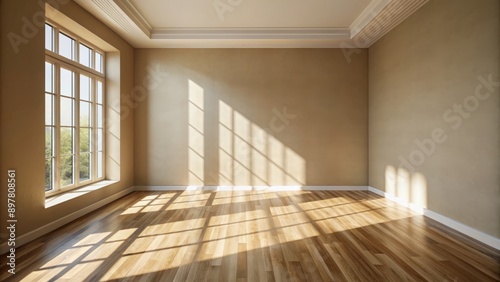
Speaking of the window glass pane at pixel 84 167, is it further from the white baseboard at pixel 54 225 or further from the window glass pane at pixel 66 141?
the white baseboard at pixel 54 225

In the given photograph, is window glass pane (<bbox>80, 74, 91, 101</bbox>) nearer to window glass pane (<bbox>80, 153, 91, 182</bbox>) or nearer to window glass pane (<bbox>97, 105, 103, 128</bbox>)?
window glass pane (<bbox>97, 105, 103, 128</bbox>)

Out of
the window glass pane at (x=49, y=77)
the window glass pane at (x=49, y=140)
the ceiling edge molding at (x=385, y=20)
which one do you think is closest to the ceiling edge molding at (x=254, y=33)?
the ceiling edge molding at (x=385, y=20)

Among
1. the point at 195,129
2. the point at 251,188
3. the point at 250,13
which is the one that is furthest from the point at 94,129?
the point at 250,13

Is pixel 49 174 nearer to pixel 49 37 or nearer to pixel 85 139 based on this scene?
pixel 85 139

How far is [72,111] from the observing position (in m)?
4.62

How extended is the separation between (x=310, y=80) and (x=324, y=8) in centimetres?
180

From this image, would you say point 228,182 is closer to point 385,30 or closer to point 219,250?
point 219,250

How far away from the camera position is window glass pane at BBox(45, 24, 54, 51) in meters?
3.98

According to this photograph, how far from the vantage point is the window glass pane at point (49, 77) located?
13.0 feet

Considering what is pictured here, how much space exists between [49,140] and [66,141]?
436mm

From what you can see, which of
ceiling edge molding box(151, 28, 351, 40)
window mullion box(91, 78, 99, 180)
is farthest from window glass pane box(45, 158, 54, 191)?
ceiling edge molding box(151, 28, 351, 40)

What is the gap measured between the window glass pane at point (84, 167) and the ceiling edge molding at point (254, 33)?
276 cm

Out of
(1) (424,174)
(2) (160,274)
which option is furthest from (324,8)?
(2) (160,274)

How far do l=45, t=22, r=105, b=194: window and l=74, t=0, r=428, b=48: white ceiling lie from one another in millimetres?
722
